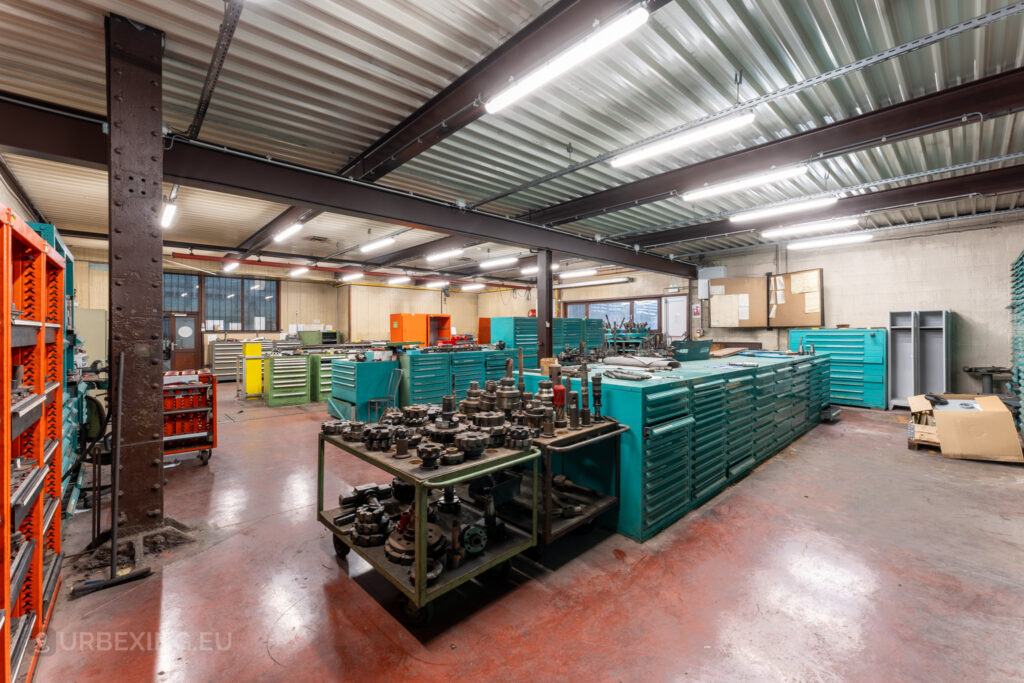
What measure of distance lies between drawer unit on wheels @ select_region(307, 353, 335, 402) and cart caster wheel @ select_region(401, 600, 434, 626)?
6.55 m

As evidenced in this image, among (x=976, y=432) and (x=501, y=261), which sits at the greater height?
(x=501, y=261)

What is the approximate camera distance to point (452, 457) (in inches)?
70.9

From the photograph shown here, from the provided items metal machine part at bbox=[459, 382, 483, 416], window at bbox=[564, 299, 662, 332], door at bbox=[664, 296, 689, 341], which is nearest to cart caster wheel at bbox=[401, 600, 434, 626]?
metal machine part at bbox=[459, 382, 483, 416]

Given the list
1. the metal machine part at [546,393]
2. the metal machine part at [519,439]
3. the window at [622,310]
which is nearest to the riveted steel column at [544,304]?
the window at [622,310]

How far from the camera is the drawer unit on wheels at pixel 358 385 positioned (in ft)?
17.5

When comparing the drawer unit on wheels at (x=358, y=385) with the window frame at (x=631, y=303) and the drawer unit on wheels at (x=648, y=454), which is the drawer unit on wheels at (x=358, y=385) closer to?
the drawer unit on wheels at (x=648, y=454)

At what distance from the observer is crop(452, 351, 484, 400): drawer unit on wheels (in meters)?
6.09

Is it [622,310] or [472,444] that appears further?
[622,310]

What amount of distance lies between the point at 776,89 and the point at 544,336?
171 inches

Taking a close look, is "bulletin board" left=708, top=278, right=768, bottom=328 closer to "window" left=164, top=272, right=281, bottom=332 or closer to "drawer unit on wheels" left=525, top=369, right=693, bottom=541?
"drawer unit on wheels" left=525, top=369, right=693, bottom=541

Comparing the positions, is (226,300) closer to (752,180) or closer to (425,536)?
(425,536)

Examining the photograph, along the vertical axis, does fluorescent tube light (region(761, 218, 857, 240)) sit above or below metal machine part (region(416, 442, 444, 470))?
above

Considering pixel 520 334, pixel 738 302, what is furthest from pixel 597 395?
pixel 738 302

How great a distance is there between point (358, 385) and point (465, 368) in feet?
5.13
